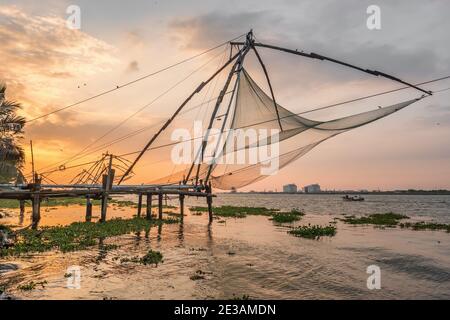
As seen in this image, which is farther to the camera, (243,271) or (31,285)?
(243,271)

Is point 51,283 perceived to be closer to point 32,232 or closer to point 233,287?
point 233,287

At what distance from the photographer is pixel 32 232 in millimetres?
18344

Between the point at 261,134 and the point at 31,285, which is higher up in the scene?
the point at 261,134

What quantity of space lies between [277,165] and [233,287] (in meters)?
8.57

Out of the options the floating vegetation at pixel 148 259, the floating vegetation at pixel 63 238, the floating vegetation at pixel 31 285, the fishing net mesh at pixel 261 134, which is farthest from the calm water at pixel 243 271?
the fishing net mesh at pixel 261 134

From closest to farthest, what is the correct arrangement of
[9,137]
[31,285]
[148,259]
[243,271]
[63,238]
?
[31,285], [243,271], [148,259], [63,238], [9,137]

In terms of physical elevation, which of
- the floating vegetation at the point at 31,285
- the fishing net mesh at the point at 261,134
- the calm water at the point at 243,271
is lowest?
the calm water at the point at 243,271

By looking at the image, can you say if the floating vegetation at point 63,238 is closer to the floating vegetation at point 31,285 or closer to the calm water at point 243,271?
the calm water at point 243,271

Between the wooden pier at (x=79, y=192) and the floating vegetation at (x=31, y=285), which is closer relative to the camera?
the floating vegetation at (x=31, y=285)

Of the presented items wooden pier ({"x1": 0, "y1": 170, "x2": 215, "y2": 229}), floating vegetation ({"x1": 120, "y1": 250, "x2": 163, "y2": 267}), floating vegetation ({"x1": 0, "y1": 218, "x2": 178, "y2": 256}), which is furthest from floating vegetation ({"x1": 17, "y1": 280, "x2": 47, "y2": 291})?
wooden pier ({"x1": 0, "y1": 170, "x2": 215, "y2": 229})

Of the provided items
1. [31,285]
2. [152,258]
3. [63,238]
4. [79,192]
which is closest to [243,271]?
[152,258]

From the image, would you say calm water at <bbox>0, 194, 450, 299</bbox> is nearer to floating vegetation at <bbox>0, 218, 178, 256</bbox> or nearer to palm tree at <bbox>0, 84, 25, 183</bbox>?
floating vegetation at <bbox>0, 218, 178, 256</bbox>

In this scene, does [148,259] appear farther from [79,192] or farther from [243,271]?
[79,192]

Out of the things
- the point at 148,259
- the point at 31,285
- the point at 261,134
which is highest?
the point at 261,134
